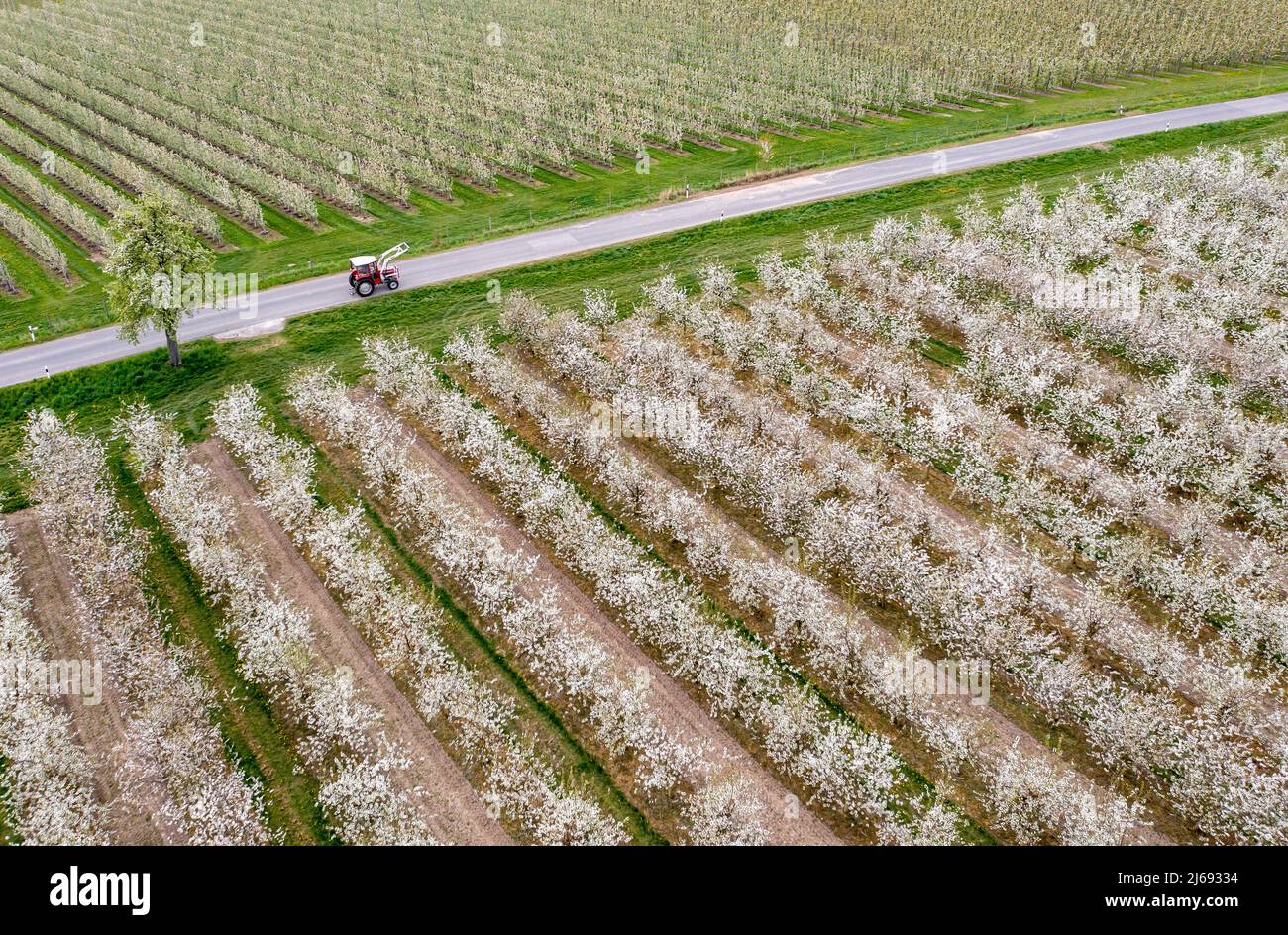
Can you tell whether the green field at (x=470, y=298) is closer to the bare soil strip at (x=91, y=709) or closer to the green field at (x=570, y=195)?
the bare soil strip at (x=91, y=709)

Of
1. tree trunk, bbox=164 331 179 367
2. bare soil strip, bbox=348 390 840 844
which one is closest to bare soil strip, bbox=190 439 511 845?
bare soil strip, bbox=348 390 840 844

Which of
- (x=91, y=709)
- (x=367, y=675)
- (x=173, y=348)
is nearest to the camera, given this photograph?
(x=91, y=709)

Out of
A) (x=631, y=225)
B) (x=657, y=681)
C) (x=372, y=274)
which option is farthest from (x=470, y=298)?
(x=657, y=681)

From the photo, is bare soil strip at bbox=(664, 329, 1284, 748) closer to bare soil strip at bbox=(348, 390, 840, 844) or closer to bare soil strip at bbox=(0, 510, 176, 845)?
bare soil strip at bbox=(348, 390, 840, 844)

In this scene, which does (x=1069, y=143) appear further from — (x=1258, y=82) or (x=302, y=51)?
(x=302, y=51)

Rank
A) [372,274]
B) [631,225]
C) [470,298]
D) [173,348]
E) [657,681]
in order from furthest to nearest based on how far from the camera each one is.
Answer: [631,225] → [470,298] → [372,274] → [173,348] → [657,681]

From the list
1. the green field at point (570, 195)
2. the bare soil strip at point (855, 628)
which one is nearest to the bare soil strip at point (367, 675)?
the bare soil strip at point (855, 628)

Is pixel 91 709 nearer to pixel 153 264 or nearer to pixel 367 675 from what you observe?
pixel 367 675
